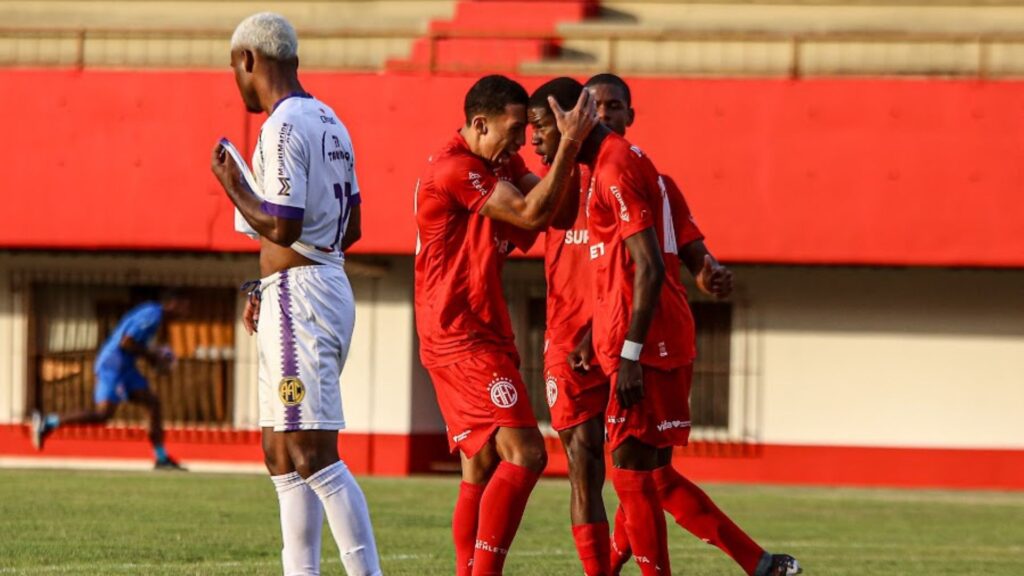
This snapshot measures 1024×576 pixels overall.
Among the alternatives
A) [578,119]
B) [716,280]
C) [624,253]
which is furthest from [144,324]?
[578,119]

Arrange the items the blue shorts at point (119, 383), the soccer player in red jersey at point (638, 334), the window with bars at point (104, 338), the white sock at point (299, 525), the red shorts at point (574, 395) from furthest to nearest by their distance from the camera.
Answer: the window with bars at point (104, 338) → the blue shorts at point (119, 383) → the red shorts at point (574, 395) → the soccer player in red jersey at point (638, 334) → the white sock at point (299, 525)

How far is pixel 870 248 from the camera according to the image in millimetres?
20062

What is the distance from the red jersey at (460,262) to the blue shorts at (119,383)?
12.9 metres

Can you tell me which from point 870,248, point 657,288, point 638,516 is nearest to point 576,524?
point 638,516

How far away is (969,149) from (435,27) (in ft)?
21.3

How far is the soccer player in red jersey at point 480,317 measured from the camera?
7.90 metres

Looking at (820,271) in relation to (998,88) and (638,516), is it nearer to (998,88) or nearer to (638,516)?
(998,88)

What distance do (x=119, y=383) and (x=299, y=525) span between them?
13983 mm

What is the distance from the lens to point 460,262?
8.09 metres

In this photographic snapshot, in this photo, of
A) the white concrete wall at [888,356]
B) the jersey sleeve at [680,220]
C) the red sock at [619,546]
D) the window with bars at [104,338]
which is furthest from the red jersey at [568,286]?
the window with bars at [104,338]

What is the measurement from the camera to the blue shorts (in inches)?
807

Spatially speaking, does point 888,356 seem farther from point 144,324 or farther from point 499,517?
point 499,517

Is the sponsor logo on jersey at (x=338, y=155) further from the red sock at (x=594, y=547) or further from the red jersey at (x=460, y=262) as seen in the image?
the red sock at (x=594, y=547)

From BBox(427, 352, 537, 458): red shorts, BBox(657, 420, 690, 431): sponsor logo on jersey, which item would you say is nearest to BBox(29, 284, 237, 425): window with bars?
BBox(427, 352, 537, 458): red shorts
